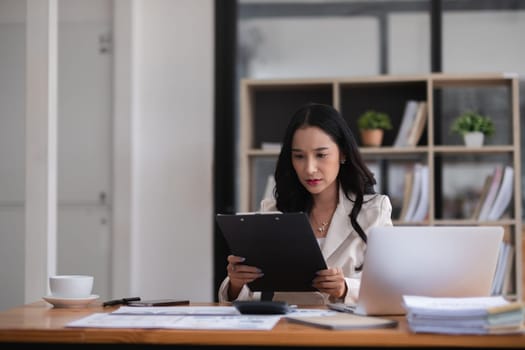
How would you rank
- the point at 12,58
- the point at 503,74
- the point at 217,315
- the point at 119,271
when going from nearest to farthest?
the point at 217,315 → the point at 12,58 → the point at 503,74 → the point at 119,271

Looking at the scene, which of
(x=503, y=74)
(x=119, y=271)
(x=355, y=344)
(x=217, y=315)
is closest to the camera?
(x=355, y=344)

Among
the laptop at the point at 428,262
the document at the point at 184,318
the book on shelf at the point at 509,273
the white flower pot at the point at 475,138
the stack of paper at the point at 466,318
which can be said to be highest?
the white flower pot at the point at 475,138

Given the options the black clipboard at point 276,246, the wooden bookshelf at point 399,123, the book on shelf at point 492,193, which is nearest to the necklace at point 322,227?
the black clipboard at point 276,246

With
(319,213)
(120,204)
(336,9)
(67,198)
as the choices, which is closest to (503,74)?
(336,9)

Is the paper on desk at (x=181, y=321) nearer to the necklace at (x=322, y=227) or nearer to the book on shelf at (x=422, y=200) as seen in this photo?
the necklace at (x=322, y=227)

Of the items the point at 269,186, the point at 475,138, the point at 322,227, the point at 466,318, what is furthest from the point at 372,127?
the point at 466,318

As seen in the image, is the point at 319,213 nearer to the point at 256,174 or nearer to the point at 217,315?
the point at 217,315

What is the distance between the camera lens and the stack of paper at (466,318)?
1703 mm

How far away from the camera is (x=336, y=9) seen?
4902 millimetres

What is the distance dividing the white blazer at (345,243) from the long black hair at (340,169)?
0.11 ft

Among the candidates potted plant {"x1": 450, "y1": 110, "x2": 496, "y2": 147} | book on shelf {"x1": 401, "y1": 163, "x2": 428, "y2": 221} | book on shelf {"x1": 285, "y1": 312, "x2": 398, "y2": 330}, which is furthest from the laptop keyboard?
potted plant {"x1": 450, "y1": 110, "x2": 496, "y2": 147}

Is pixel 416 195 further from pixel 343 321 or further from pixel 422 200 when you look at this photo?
pixel 343 321

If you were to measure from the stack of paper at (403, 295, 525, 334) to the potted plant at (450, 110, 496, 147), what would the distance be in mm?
2704

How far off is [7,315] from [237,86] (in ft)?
9.82
